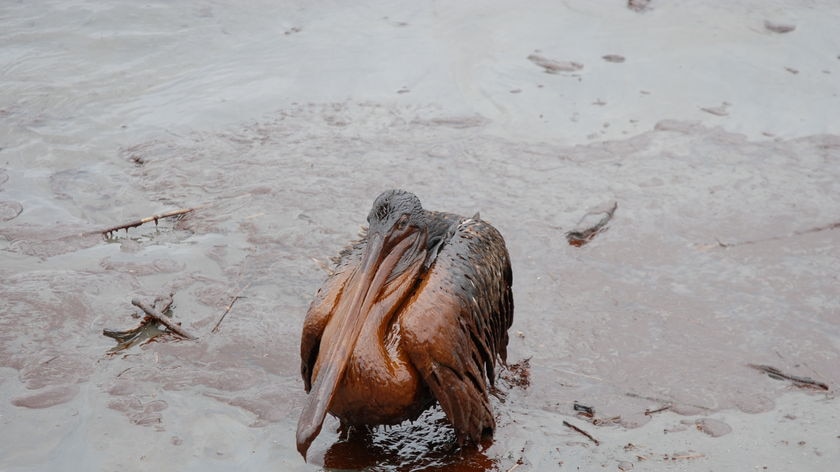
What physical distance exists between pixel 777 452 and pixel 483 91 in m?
5.54

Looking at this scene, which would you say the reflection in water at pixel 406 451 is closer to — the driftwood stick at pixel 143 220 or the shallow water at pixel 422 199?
the shallow water at pixel 422 199

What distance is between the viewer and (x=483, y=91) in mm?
9656

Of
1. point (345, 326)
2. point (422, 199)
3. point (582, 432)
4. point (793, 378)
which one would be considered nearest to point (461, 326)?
point (345, 326)

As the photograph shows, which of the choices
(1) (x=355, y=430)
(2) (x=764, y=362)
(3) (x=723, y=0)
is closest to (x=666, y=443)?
(2) (x=764, y=362)

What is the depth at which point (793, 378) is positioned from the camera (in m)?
5.59

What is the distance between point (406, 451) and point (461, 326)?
75cm

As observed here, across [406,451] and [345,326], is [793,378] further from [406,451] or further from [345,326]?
[345,326]

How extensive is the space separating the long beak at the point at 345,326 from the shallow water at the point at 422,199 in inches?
33.4

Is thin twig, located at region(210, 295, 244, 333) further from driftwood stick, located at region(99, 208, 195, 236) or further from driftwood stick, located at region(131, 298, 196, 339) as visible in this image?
driftwood stick, located at region(99, 208, 195, 236)

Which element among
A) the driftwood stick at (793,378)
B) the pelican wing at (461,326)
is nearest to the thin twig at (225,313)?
the pelican wing at (461,326)

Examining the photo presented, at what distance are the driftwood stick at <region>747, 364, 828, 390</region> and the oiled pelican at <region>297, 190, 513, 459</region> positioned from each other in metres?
1.89

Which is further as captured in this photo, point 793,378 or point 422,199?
point 422,199

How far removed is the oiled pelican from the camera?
14.0 ft

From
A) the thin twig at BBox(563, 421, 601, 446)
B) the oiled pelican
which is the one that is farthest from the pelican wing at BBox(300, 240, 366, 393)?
the thin twig at BBox(563, 421, 601, 446)
